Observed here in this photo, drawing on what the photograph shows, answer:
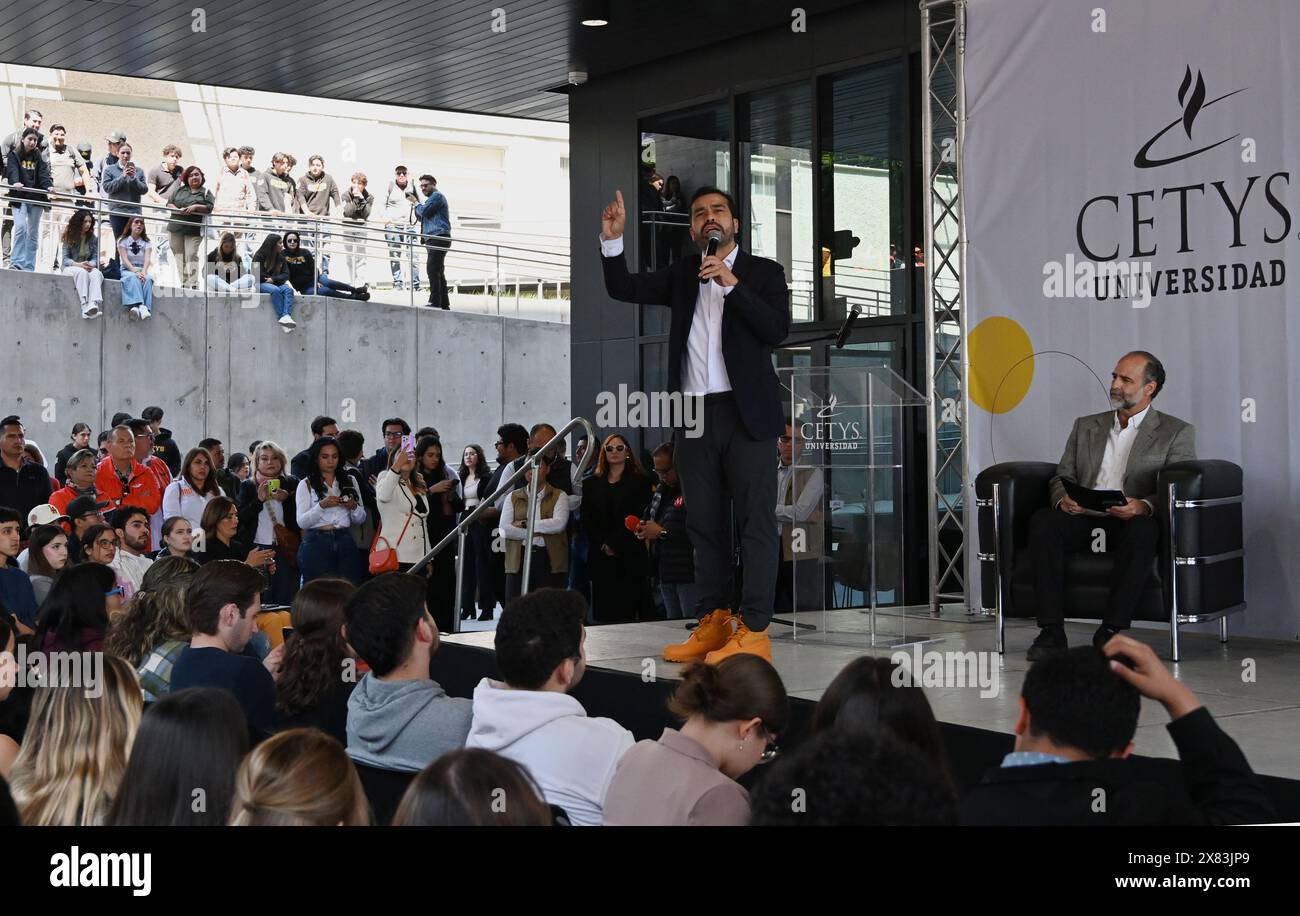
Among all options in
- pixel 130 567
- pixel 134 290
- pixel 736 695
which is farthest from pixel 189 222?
pixel 736 695

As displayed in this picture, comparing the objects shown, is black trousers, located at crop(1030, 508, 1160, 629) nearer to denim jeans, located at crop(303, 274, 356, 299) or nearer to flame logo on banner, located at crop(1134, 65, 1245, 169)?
flame logo on banner, located at crop(1134, 65, 1245, 169)

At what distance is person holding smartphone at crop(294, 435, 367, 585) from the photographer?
7734 mm

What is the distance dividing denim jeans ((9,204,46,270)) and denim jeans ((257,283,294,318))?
2.08 m

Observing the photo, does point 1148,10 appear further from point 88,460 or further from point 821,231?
point 88,460

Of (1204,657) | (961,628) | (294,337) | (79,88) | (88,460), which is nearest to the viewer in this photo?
(1204,657)

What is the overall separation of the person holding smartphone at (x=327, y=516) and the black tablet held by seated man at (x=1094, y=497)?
396 cm

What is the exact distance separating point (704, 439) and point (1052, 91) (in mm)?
3258

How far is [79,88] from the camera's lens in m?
26.8

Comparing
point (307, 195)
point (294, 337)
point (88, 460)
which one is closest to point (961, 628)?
point (88, 460)

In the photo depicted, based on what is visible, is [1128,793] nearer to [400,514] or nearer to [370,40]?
[400,514]

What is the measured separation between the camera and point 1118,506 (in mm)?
5336

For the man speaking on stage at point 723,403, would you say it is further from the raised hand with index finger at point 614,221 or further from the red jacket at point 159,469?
the red jacket at point 159,469

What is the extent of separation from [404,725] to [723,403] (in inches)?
78.2

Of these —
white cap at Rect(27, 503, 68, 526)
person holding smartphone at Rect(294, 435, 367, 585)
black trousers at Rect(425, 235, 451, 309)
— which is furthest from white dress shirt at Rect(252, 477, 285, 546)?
black trousers at Rect(425, 235, 451, 309)
